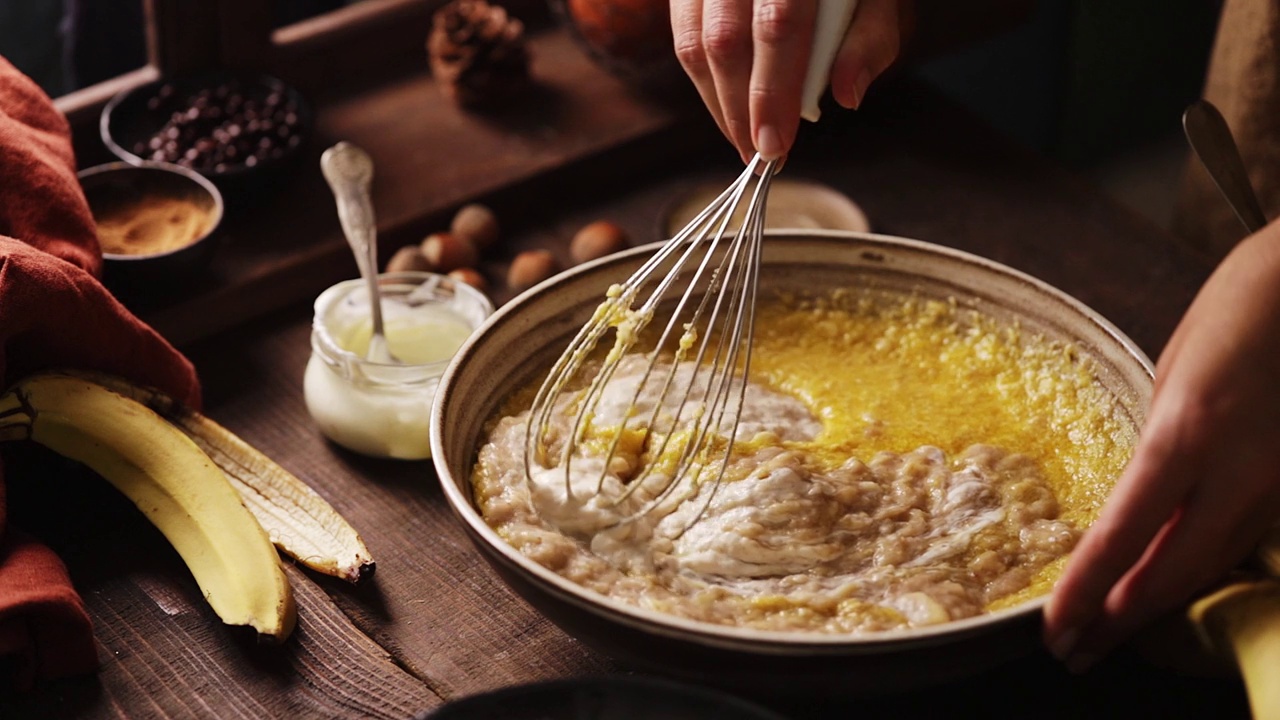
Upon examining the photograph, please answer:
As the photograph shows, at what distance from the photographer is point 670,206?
5.28ft

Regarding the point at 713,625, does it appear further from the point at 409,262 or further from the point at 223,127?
the point at 223,127

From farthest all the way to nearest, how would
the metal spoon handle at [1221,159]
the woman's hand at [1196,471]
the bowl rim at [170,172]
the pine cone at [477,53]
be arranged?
the pine cone at [477,53] < the bowl rim at [170,172] < the metal spoon handle at [1221,159] < the woman's hand at [1196,471]

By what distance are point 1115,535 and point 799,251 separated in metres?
0.51

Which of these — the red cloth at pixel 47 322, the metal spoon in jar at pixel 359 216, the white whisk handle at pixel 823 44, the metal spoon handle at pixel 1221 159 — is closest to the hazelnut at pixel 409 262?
the metal spoon in jar at pixel 359 216

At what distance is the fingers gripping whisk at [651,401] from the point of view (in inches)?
40.2

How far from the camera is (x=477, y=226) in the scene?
5.20 ft

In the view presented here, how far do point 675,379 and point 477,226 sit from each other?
49 cm

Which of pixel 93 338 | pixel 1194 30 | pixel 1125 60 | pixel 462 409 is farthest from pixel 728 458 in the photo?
pixel 1194 30

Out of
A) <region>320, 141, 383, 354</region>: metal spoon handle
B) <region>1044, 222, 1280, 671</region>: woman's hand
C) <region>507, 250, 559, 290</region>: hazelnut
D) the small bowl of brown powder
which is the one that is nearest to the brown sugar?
the small bowl of brown powder

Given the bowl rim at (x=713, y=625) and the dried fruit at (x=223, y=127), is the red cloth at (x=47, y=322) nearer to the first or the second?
the dried fruit at (x=223, y=127)

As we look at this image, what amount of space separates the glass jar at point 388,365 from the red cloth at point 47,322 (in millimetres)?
137

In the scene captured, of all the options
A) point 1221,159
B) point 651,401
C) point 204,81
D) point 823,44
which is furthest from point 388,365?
point 1221,159

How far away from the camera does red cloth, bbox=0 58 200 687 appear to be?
101 cm

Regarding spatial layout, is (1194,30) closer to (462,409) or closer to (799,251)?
(799,251)
